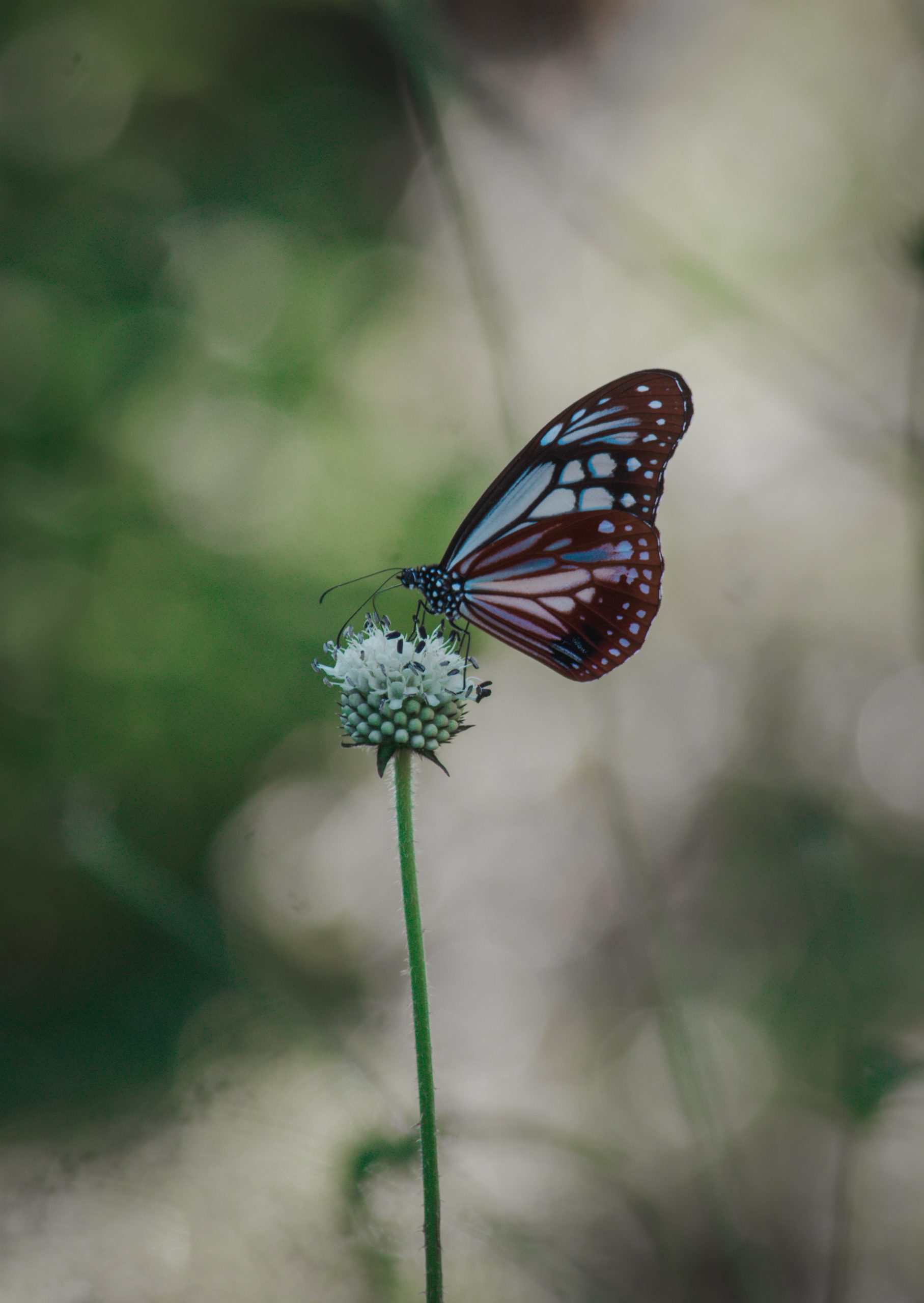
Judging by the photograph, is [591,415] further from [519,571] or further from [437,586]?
[437,586]

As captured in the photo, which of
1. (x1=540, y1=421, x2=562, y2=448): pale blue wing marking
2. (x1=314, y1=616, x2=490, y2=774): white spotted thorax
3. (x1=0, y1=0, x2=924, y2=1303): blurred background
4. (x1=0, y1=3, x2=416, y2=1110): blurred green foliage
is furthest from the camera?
(x1=0, y1=3, x2=416, y2=1110): blurred green foliage

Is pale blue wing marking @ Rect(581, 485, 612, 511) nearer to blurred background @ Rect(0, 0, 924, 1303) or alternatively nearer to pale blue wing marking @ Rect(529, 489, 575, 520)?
pale blue wing marking @ Rect(529, 489, 575, 520)

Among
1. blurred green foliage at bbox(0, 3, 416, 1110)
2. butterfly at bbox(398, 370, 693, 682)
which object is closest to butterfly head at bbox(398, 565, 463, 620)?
butterfly at bbox(398, 370, 693, 682)

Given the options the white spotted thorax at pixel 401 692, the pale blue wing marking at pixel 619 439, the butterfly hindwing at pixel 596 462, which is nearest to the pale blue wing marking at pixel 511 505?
the butterfly hindwing at pixel 596 462

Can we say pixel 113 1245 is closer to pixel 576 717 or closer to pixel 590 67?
pixel 576 717

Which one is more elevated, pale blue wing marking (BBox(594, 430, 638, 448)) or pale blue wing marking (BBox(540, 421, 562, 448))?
pale blue wing marking (BBox(594, 430, 638, 448))


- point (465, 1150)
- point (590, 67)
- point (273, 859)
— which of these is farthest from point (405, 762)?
point (590, 67)

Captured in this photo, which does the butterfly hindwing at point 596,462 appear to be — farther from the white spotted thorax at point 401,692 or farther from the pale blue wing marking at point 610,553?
the white spotted thorax at point 401,692
